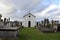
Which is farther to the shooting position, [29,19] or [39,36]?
[29,19]

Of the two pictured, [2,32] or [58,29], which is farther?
[58,29]

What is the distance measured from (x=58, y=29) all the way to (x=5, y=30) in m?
15.9

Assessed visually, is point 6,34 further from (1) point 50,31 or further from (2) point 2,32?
(1) point 50,31

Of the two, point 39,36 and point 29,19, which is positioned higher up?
point 29,19

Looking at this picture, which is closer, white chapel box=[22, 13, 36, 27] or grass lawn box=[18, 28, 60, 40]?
grass lawn box=[18, 28, 60, 40]

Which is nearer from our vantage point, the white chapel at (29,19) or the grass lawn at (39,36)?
the grass lawn at (39,36)

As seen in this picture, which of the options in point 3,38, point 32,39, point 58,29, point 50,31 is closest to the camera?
point 3,38

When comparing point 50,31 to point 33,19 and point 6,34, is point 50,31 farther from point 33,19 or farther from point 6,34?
point 33,19

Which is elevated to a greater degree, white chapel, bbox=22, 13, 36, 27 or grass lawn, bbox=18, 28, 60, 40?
white chapel, bbox=22, 13, 36, 27

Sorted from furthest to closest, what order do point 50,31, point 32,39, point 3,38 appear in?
point 50,31
point 32,39
point 3,38

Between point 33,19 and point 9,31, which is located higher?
point 33,19

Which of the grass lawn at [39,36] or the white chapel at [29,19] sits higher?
the white chapel at [29,19]

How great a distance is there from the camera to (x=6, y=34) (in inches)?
790

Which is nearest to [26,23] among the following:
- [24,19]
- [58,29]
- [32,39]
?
[24,19]
